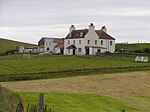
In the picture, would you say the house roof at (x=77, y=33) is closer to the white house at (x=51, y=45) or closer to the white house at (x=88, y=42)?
the white house at (x=88, y=42)

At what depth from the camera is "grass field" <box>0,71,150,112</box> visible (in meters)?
24.0

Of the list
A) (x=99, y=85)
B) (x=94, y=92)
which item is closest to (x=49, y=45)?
(x=99, y=85)

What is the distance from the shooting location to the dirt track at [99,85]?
36.1 m

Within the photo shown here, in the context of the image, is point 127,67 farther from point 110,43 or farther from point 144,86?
point 110,43

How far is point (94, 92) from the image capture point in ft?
115

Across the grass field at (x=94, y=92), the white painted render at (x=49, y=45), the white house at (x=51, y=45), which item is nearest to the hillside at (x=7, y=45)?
the white house at (x=51, y=45)

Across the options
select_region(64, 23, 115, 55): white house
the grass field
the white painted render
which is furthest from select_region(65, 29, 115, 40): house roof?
the grass field

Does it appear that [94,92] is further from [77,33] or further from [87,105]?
[77,33]

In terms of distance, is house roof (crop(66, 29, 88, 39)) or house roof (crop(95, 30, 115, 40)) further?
house roof (crop(95, 30, 115, 40))

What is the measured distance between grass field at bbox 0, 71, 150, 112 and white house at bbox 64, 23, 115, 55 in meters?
32.3

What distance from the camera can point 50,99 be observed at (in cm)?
2495

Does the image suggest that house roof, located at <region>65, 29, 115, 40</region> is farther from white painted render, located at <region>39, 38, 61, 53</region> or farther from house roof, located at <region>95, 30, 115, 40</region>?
white painted render, located at <region>39, 38, 61, 53</region>

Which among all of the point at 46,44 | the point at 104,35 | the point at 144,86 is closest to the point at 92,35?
the point at 104,35

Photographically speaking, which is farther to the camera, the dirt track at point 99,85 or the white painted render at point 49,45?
the white painted render at point 49,45
